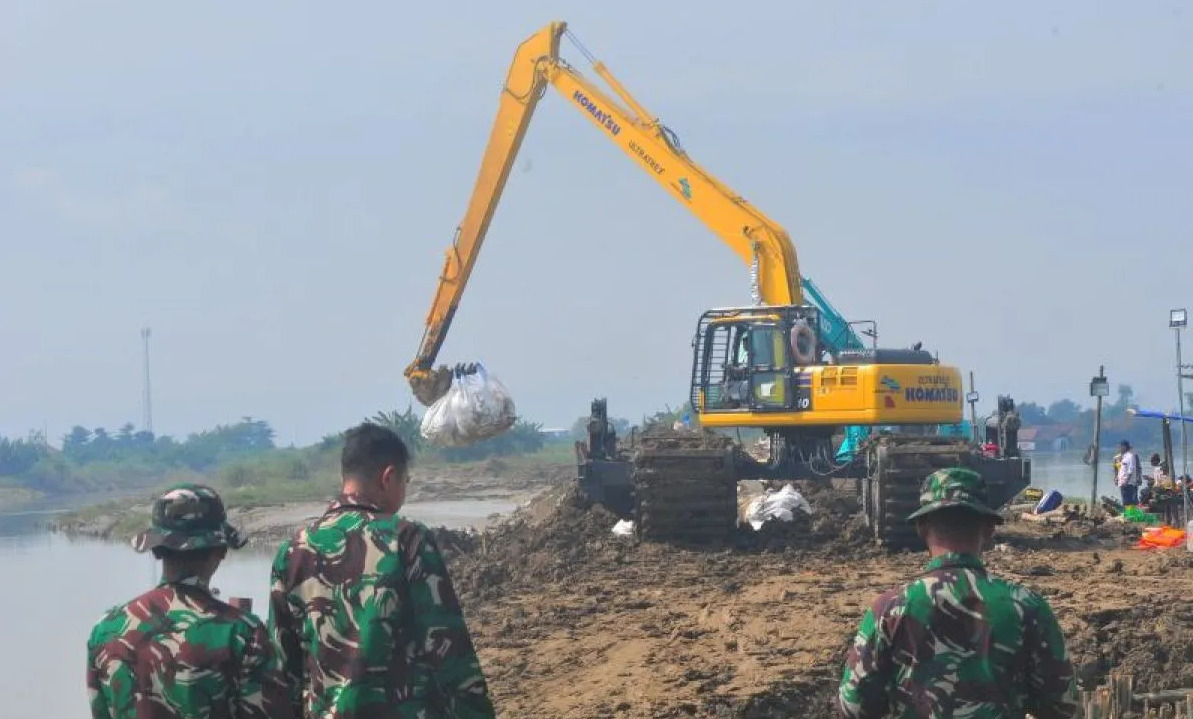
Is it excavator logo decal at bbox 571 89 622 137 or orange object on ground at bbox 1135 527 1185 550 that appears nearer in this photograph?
orange object on ground at bbox 1135 527 1185 550

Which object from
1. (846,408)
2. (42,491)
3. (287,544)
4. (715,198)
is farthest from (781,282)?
(42,491)

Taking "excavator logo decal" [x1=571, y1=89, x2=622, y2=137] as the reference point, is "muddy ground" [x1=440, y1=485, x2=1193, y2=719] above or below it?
below

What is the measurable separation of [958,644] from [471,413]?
1779 cm

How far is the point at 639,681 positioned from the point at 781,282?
10.6m

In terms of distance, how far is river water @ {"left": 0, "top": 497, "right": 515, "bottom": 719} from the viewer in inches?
747

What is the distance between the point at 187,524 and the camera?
5094 mm

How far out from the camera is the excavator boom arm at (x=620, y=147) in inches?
840

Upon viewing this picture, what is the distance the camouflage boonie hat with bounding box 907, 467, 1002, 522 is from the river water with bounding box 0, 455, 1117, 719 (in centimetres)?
861

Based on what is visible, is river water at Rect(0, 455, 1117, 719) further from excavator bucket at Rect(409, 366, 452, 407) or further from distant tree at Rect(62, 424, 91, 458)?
distant tree at Rect(62, 424, 91, 458)

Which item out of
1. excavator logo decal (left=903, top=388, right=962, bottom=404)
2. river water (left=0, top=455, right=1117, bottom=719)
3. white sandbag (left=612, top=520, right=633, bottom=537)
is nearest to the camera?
excavator logo decal (left=903, top=388, right=962, bottom=404)

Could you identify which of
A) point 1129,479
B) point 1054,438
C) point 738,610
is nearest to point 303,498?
point 1129,479

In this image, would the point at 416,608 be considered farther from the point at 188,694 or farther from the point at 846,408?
the point at 846,408

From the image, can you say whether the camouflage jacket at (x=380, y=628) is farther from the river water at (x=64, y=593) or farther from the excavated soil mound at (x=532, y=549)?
the excavated soil mound at (x=532, y=549)

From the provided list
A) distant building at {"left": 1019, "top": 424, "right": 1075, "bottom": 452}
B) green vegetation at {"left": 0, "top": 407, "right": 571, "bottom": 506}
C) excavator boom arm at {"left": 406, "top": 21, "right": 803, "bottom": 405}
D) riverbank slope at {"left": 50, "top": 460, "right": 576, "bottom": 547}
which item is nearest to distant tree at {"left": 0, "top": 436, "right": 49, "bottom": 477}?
green vegetation at {"left": 0, "top": 407, "right": 571, "bottom": 506}
